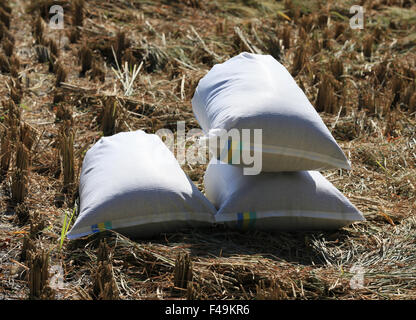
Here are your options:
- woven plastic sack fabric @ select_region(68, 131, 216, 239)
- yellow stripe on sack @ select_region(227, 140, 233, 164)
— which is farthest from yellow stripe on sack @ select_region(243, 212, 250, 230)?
yellow stripe on sack @ select_region(227, 140, 233, 164)

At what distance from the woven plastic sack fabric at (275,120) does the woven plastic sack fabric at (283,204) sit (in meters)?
0.08

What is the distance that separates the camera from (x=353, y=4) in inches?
272

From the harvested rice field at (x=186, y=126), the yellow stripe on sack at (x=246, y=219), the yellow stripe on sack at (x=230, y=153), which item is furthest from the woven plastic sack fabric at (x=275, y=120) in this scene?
the harvested rice field at (x=186, y=126)

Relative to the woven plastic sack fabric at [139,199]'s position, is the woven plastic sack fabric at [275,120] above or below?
above

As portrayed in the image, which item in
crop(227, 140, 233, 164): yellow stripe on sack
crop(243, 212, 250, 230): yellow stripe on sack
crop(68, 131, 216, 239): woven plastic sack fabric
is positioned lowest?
crop(243, 212, 250, 230): yellow stripe on sack

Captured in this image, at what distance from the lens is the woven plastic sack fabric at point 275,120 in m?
2.56

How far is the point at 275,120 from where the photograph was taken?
8.39ft

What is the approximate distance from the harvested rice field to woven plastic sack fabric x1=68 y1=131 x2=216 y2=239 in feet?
0.18

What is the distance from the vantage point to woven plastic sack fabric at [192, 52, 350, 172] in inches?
101

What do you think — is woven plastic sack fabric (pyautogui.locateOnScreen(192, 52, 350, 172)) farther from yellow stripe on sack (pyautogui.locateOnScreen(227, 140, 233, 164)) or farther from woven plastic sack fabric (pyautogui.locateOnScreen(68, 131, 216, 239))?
woven plastic sack fabric (pyautogui.locateOnScreen(68, 131, 216, 239))

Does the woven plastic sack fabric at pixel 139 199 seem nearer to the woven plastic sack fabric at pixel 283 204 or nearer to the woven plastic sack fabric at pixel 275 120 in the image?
the woven plastic sack fabric at pixel 283 204

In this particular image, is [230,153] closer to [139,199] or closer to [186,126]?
[139,199]

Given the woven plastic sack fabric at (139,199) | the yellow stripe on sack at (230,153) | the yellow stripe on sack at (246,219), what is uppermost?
the yellow stripe on sack at (230,153)
